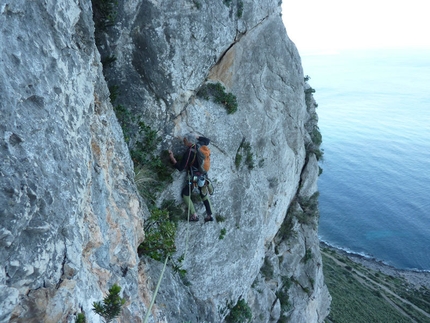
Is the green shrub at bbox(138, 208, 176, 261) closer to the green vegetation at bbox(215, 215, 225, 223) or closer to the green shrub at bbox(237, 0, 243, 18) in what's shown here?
the green vegetation at bbox(215, 215, 225, 223)

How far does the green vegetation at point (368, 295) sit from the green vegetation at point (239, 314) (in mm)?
21342

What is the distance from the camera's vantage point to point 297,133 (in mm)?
16891

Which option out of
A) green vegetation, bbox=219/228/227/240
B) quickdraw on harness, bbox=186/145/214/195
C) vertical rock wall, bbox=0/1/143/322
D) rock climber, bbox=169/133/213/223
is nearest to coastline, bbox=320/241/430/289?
green vegetation, bbox=219/228/227/240

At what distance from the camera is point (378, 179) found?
223 feet

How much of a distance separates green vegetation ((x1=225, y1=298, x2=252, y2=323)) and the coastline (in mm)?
46508

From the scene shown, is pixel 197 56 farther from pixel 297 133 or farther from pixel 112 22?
pixel 297 133

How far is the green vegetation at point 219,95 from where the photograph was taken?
11203 mm

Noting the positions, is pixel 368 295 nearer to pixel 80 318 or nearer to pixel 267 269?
pixel 267 269

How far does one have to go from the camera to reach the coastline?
5109cm

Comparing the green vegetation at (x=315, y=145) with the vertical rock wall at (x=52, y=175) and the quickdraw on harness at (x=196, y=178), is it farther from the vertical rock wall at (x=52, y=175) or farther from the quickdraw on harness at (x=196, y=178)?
the vertical rock wall at (x=52, y=175)

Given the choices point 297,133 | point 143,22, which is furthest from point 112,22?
point 297,133

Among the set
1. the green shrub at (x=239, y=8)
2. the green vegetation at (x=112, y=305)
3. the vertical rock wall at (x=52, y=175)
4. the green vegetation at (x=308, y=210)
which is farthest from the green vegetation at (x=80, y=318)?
the green vegetation at (x=308, y=210)

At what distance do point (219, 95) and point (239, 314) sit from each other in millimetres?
9338

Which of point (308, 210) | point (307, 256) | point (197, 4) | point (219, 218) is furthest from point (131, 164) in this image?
point (307, 256)
